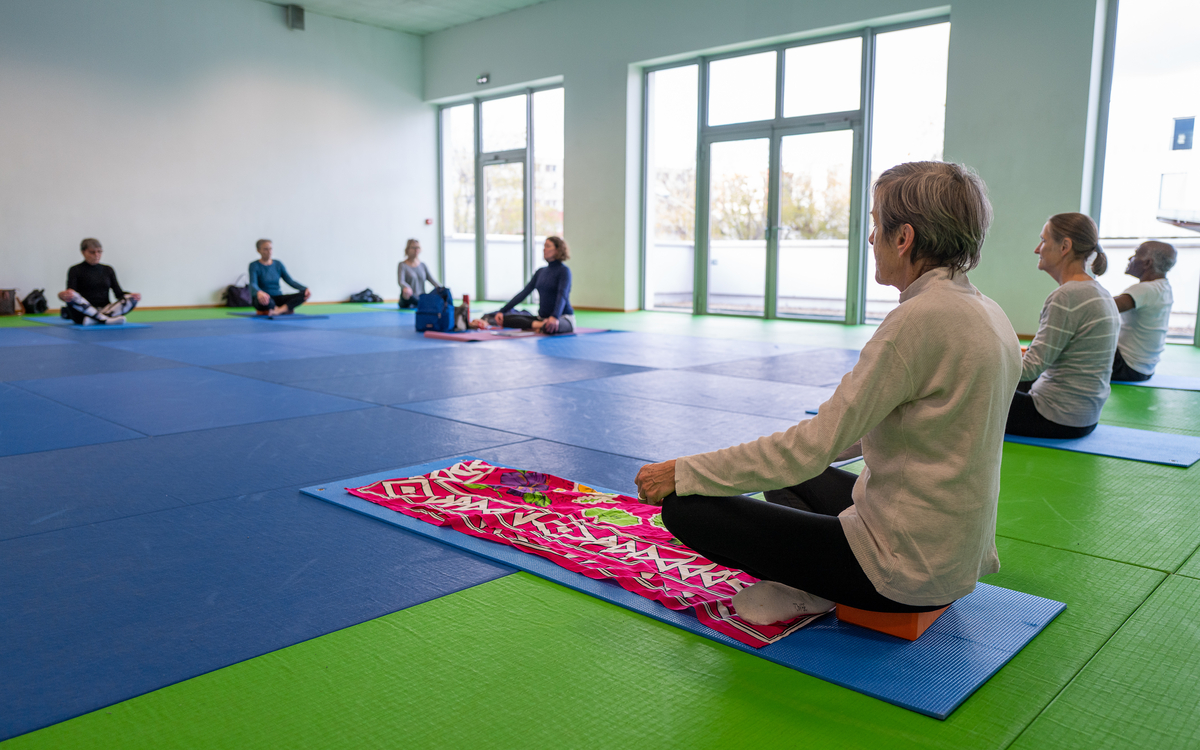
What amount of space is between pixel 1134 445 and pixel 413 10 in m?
13.3

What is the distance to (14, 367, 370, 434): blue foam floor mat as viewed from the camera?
4637 mm

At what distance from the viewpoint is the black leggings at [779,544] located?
6.36 ft

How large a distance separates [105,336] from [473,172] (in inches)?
329

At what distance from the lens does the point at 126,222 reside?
1261 cm

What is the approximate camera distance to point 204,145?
43.5 feet

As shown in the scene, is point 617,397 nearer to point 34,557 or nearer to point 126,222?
point 34,557

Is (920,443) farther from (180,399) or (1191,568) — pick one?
(180,399)

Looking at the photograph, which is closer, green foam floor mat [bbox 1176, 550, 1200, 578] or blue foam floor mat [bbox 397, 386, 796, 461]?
green foam floor mat [bbox 1176, 550, 1200, 578]

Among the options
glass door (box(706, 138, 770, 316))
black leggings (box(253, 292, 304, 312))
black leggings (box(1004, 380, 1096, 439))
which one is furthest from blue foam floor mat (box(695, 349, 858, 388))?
black leggings (box(253, 292, 304, 312))

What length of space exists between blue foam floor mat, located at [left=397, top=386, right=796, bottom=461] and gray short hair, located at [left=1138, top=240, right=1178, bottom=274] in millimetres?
3576

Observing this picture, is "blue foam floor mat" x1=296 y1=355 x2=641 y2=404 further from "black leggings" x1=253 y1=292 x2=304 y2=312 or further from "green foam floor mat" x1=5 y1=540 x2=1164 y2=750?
"black leggings" x1=253 y1=292 x2=304 y2=312

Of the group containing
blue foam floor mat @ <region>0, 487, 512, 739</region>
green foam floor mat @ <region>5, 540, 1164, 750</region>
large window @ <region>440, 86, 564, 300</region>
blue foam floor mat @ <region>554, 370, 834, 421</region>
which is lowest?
green foam floor mat @ <region>5, 540, 1164, 750</region>

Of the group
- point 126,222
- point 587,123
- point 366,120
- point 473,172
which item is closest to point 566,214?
point 587,123

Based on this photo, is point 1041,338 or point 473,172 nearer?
point 1041,338
